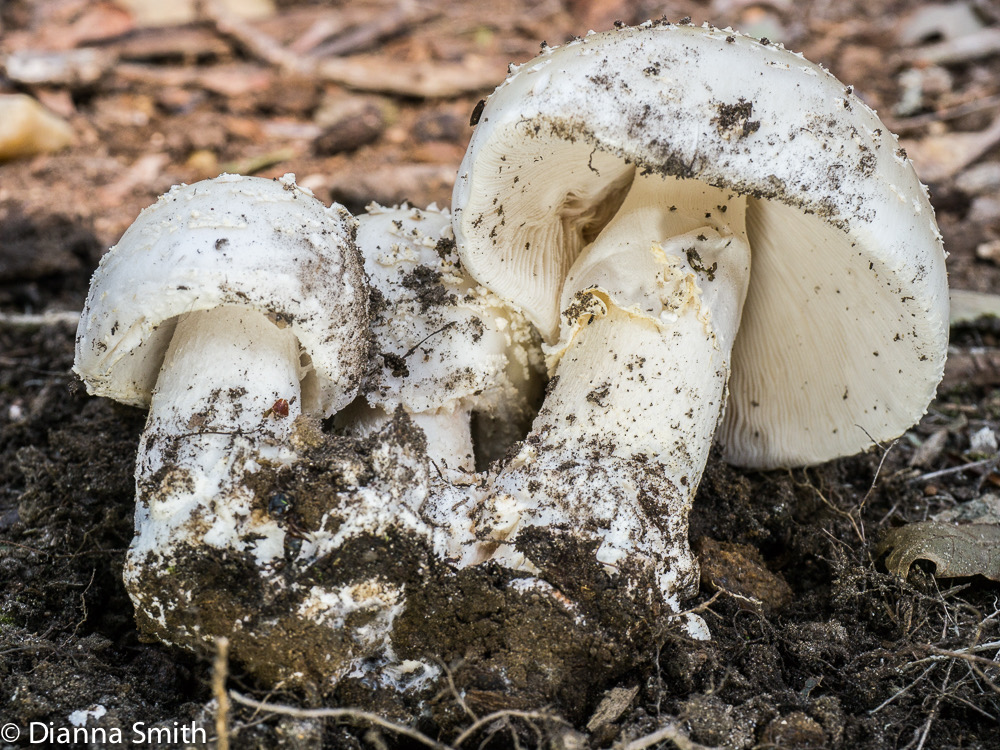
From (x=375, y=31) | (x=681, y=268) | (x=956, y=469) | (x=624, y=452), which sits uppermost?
(x=375, y=31)

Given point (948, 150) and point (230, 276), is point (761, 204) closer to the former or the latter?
point (230, 276)

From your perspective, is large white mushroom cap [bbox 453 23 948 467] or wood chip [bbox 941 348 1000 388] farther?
wood chip [bbox 941 348 1000 388]

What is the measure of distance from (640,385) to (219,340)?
1.41 metres

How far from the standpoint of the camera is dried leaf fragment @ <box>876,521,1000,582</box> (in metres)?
2.80

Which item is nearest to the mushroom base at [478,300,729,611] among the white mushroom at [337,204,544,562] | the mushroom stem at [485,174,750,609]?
the mushroom stem at [485,174,750,609]

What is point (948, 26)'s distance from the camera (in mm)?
7832

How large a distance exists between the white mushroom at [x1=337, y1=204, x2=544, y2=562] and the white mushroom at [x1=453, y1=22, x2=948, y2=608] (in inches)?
5.5

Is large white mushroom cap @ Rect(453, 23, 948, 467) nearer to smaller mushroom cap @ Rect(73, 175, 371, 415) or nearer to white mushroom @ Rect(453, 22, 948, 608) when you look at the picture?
white mushroom @ Rect(453, 22, 948, 608)

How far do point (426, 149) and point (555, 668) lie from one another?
205 inches

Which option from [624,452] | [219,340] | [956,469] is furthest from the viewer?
[956,469]

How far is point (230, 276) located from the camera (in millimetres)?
2336

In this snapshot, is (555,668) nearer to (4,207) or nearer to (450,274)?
(450,274)

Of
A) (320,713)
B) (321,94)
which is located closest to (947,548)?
(320,713)

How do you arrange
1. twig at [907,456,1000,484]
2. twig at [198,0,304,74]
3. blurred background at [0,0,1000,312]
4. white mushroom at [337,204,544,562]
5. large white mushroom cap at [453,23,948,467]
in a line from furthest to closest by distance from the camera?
twig at [198,0,304,74]
blurred background at [0,0,1000,312]
twig at [907,456,1000,484]
white mushroom at [337,204,544,562]
large white mushroom cap at [453,23,948,467]
